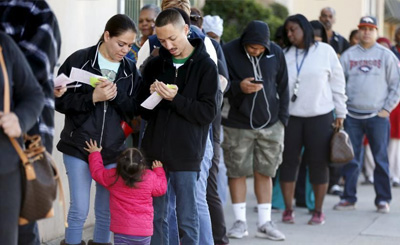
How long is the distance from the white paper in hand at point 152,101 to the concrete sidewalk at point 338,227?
1850 millimetres

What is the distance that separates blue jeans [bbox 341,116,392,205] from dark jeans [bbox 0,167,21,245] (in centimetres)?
616

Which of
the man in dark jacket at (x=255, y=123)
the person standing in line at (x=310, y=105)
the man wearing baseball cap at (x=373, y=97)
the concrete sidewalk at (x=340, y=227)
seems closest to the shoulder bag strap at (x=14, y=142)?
the concrete sidewalk at (x=340, y=227)

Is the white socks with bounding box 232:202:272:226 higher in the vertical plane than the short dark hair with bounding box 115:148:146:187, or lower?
lower

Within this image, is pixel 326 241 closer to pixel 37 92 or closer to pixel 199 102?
pixel 199 102

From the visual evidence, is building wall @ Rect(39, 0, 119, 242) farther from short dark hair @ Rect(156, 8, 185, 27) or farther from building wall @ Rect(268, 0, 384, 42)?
building wall @ Rect(268, 0, 384, 42)

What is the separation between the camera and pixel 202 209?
6000mm

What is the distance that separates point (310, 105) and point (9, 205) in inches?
194

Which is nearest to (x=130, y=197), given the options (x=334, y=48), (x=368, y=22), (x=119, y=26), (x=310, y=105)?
(x=119, y=26)

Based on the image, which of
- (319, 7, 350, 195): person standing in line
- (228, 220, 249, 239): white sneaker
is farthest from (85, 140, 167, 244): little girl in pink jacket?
(319, 7, 350, 195): person standing in line

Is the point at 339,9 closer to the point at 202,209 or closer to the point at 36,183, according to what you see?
the point at 202,209

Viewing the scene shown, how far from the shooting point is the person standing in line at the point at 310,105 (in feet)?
27.7

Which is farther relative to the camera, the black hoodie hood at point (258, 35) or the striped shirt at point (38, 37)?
the black hoodie hood at point (258, 35)

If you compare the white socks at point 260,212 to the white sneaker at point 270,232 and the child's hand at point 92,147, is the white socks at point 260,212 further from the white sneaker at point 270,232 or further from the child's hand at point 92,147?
the child's hand at point 92,147

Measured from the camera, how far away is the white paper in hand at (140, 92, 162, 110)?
555 centimetres
